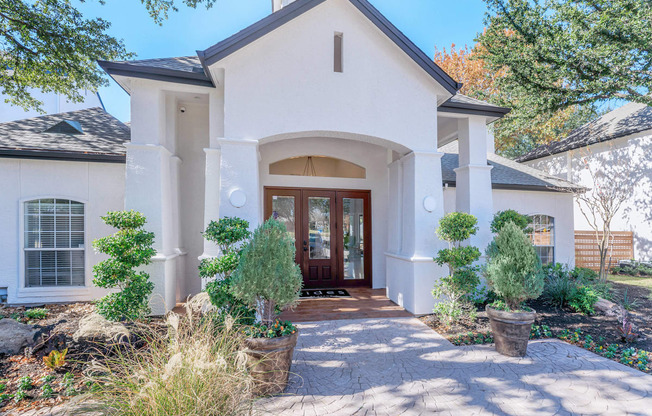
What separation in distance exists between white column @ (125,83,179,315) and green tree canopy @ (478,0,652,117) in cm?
1119

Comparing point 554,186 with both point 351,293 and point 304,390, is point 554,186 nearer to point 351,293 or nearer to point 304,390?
point 351,293

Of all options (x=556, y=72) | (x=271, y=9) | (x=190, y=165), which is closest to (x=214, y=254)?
(x=190, y=165)

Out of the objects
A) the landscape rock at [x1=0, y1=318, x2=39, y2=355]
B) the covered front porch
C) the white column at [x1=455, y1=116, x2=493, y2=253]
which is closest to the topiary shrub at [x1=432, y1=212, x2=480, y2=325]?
the covered front porch

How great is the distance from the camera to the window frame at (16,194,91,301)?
6902 mm

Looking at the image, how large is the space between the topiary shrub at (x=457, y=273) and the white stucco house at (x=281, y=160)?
1.88 feet

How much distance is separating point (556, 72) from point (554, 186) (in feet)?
12.8

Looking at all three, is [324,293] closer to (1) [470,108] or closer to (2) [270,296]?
(2) [270,296]

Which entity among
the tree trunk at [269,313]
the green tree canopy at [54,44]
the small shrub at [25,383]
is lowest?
the small shrub at [25,383]

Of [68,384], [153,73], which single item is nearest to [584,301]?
[68,384]

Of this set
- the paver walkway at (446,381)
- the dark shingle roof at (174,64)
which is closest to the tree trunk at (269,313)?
the paver walkway at (446,381)

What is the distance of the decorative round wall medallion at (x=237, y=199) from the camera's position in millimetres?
5656

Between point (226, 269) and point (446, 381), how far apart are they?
336 centimetres

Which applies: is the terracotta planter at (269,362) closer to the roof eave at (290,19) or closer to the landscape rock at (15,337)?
the landscape rock at (15,337)

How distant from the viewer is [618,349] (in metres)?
4.96
